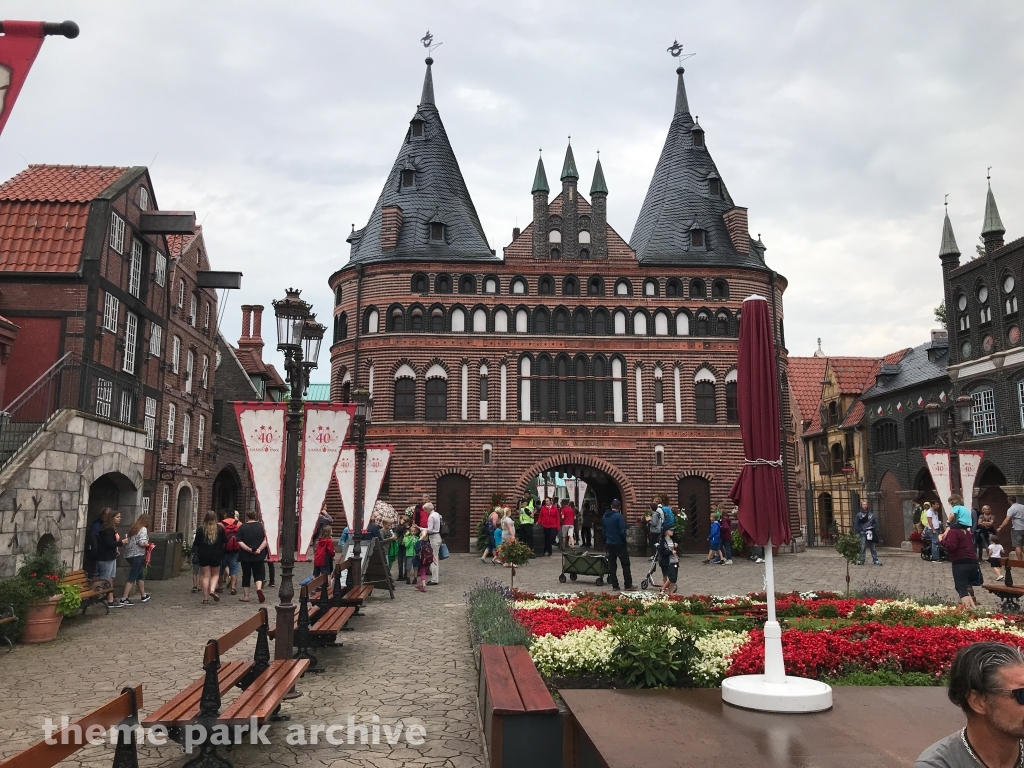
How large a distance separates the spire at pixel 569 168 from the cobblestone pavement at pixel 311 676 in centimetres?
2005

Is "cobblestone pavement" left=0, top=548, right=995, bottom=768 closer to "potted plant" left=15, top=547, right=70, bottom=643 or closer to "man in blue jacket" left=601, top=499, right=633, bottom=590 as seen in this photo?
"potted plant" left=15, top=547, right=70, bottom=643

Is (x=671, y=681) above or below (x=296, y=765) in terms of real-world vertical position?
above

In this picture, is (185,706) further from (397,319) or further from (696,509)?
(696,509)

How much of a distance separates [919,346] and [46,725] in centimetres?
4374

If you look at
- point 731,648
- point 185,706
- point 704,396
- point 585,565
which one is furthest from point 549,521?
point 185,706

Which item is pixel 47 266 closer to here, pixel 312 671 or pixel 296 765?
pixel 312 671

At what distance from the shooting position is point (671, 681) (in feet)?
22.7

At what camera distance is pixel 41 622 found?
37.3 ft

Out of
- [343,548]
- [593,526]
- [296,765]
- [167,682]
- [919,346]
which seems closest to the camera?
[296,765]

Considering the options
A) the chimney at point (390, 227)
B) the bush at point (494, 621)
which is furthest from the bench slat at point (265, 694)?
the chimney at point (390, 227)

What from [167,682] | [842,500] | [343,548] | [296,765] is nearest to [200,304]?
[343,548]

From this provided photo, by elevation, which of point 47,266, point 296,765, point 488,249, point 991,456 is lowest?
point 296,765

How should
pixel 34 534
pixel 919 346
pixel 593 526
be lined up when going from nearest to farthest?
pixel 34 534 < pixel 593 526 < pixel 919 346

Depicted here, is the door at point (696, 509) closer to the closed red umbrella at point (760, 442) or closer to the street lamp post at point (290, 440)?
the street lamp post at point (290, 440)
